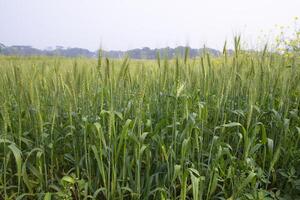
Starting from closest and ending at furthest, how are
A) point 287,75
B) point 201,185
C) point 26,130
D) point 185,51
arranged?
point 201,185 < point 185,51 < point 26,130 < point 287,75

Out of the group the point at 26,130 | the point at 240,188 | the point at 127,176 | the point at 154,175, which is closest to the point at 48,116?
the point at 26,130

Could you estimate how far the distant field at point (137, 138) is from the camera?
5.02ft

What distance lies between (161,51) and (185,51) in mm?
220

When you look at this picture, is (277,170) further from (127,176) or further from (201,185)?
(127,176)

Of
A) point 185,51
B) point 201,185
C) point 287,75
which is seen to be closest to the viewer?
point 201,185

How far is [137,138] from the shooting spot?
157 cm

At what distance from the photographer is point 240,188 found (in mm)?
1582

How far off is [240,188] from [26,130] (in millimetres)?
1352

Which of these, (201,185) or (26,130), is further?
(26,130)

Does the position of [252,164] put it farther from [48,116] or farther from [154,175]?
[48,116]

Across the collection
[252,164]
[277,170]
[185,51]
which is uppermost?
[185,51]

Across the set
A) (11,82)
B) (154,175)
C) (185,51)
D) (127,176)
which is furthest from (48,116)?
(185,51)

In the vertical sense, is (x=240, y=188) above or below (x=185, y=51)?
below

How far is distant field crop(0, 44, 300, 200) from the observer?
5.02ft
